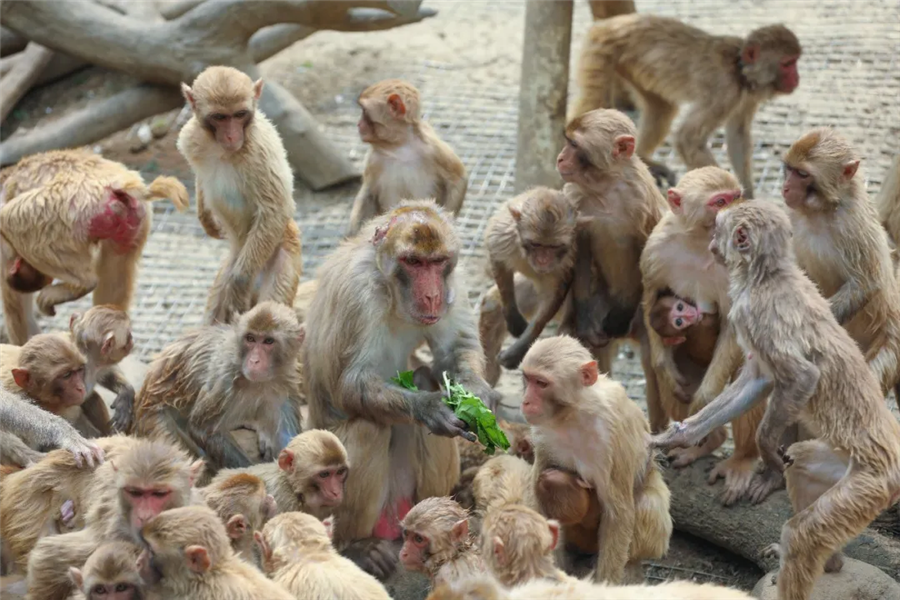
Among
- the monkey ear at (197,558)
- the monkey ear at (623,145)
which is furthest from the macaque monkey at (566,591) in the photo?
the monkey ear at (623,145)

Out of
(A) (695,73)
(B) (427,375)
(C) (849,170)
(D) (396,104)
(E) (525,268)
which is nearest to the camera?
(B) (427,375)

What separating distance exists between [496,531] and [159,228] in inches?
262

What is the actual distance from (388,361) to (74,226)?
8.99 feet

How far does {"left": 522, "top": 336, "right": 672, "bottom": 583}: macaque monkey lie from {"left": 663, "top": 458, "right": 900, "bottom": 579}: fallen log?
102cm

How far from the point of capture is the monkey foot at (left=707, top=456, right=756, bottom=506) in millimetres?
7312

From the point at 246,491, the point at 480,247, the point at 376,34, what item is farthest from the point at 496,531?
the point at 376,34

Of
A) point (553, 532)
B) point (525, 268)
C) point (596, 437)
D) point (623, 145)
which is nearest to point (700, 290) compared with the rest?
point (623, 145)

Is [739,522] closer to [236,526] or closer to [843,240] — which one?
[843,240]

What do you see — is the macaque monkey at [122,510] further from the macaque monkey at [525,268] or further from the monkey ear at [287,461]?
the macaque monkey at [525,268]

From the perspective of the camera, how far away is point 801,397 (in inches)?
238

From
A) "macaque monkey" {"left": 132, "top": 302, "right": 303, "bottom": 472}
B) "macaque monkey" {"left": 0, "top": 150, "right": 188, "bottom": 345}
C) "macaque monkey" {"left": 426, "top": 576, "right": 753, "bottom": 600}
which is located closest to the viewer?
"macaque monkey" {"left": 426, "top": 576, "right": 753, "bottom": 600}

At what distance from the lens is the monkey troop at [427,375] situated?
567 cm

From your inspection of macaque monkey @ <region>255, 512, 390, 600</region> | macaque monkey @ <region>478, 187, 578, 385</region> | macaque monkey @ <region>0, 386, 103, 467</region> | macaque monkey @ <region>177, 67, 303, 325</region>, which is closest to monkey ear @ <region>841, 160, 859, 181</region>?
macaque monkey @ <region>478, 187, 578, 385</region>

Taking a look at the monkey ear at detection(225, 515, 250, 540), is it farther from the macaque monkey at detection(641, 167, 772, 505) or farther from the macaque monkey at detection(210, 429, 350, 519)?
the macaque monkey at detection(641, 167, 772, 505)
